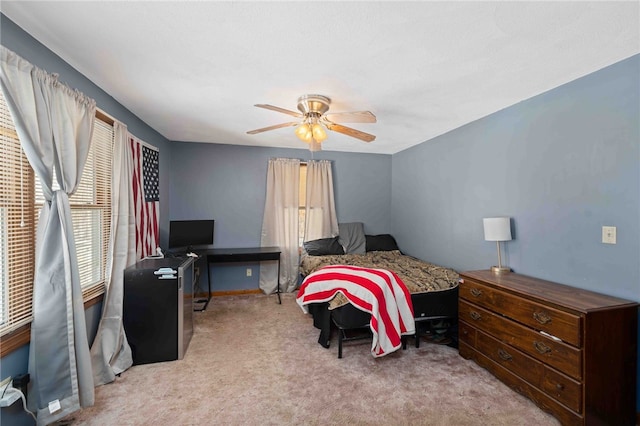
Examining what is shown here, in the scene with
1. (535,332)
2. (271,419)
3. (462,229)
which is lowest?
(271,419)

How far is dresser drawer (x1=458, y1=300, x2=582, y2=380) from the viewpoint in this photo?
5.87 feet

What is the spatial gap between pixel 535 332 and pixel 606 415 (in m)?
0.54

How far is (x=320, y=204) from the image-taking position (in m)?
4.88

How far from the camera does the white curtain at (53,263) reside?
1.60m

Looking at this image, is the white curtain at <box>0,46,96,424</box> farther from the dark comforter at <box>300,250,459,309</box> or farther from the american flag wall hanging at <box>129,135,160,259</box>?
the dark comforter at <box>300,250,459,309</box>

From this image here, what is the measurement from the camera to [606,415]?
5.75 feet

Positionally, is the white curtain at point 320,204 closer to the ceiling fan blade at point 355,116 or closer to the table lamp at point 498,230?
the ceiling fan blade at point 355,116

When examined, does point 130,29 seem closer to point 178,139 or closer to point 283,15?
point 283,15

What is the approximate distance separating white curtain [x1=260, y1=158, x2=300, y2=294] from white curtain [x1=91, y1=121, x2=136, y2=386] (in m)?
2.16

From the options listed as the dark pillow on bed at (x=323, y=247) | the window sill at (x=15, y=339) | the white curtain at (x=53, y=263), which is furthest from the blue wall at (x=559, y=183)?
the window sill at (x=15, y=339)

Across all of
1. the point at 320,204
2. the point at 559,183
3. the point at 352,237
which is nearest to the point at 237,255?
the point at 320,204

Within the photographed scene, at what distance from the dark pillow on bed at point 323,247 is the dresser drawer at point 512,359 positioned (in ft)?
8.07

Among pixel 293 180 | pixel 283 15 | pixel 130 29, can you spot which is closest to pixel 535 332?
pixel 283 15

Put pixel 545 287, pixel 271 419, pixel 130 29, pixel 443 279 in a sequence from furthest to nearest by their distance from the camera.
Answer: pixel 443 279
pixel 545 287
pixel 271 419
pixel 130 29
